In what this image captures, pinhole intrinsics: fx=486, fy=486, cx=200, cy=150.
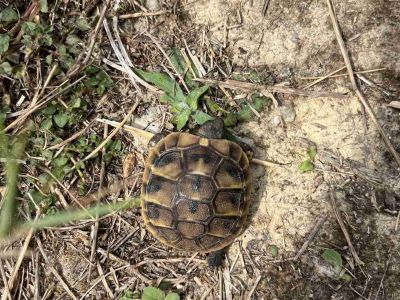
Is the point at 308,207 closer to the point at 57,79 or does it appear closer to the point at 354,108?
the point at 354,108

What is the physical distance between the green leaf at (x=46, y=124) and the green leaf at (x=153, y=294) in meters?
1.33

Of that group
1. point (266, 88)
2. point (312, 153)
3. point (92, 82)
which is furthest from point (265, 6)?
point (92, 82)

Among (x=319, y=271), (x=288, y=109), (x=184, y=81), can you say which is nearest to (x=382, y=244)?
(x=319, y=271)

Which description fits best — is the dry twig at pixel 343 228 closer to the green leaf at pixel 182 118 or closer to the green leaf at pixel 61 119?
the green leaf at pixel 182 118

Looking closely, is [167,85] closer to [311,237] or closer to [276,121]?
[276,121]

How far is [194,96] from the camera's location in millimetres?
3445

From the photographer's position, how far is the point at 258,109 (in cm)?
348

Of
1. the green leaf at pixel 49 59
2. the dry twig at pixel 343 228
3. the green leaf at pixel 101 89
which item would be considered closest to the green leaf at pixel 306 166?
the dry twig at pixel 343 228

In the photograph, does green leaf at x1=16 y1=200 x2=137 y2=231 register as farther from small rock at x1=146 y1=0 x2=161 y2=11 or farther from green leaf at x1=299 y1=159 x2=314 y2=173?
small rock at x1=146 y1=0 x2=161 y2=11

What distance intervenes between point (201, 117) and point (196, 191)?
0.60 metres

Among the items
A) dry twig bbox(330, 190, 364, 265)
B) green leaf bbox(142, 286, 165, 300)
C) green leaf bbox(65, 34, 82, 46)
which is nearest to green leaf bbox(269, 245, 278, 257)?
dry twig bbox(330, 190, 364, 265)

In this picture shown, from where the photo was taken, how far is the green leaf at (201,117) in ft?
11.3

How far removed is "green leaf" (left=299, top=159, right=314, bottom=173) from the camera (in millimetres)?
3375

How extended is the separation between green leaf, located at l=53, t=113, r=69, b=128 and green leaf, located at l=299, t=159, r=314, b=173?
1689mm
